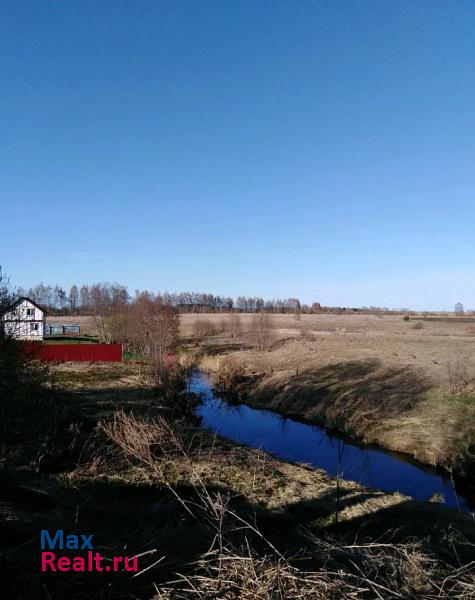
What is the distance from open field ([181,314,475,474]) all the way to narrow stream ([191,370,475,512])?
2.85 ft

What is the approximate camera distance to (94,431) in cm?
1193

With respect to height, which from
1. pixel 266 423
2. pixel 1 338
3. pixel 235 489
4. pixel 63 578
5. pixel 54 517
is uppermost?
pixel 1 338

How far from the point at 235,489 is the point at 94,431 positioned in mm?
4959

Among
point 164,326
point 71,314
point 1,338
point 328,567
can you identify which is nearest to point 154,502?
point 328,567

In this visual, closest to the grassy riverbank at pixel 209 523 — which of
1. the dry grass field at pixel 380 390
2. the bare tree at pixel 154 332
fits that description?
the dry grass field at pixel 380 390

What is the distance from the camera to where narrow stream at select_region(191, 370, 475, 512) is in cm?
1227

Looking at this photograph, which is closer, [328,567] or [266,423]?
[328,567]

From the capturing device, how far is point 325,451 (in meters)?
15.8

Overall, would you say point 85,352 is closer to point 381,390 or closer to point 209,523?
point 381,390

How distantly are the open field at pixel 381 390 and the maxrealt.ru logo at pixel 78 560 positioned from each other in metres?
13.0

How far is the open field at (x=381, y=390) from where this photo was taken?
15.6 metres

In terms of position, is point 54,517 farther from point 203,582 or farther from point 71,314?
point 71,314

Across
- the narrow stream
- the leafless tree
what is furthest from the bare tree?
the leafless tree

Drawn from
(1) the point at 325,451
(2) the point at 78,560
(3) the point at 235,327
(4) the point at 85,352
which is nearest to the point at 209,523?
(2) the point at 78,560
